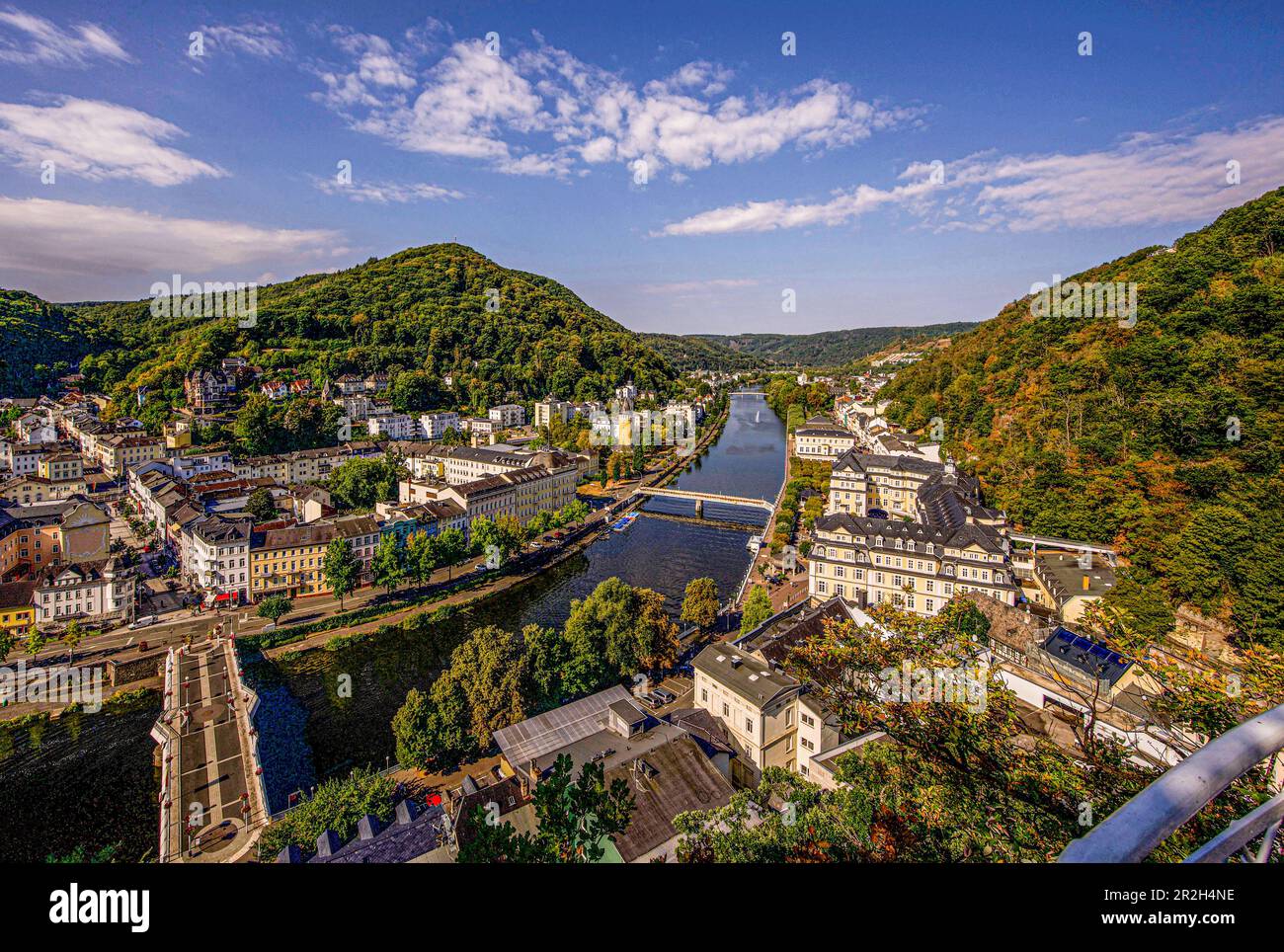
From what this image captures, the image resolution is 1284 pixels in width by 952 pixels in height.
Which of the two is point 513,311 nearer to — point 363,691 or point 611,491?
point 611,491

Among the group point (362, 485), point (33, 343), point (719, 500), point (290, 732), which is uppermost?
point (33, 343)

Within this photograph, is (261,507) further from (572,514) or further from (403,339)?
(403,339)

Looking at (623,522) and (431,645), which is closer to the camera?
(431,645)

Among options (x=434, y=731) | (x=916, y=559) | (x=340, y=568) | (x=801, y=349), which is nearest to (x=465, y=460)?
(x=340, y=568)

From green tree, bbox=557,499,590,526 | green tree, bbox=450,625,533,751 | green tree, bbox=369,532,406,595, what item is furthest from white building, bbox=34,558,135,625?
green tree, bbox=557,499,590,526

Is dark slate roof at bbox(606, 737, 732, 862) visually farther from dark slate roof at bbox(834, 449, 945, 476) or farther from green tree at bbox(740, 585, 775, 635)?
dark slate roof at bbox(834, 449, 945, 476)

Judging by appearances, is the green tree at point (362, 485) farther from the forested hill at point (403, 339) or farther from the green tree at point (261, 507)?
the forested hill at point (403, 339)
